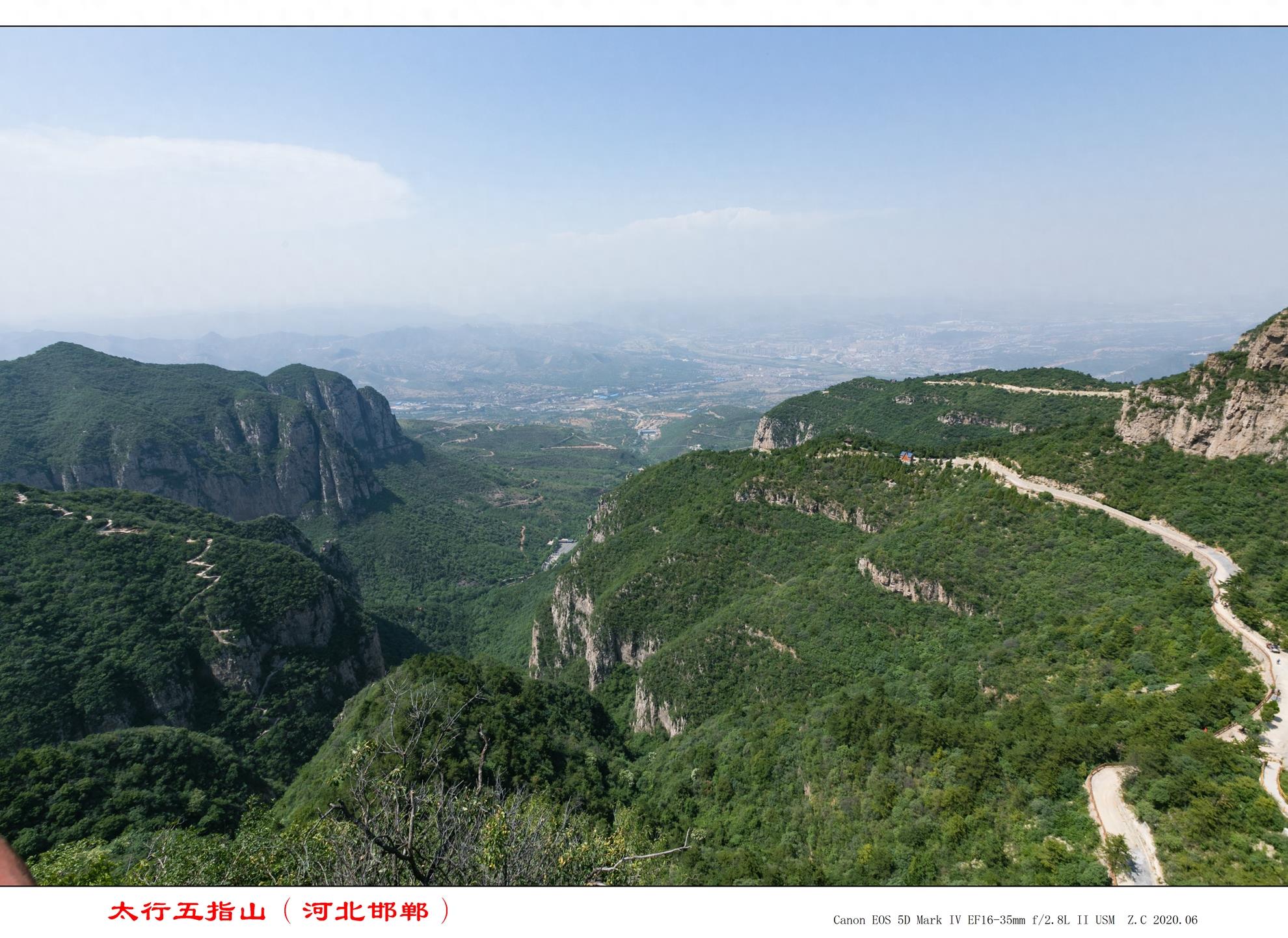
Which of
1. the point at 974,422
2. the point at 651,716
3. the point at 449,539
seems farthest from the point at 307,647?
the point at 974,422

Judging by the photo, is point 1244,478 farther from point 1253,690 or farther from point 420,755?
point 420,755

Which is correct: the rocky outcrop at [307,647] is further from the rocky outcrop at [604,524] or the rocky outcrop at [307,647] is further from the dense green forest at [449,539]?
the rocky outcrop at [604,524]

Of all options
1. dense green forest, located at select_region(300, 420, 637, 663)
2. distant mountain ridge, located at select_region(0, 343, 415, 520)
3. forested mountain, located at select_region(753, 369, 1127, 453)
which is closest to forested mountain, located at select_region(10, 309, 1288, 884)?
forested mountain, located at select_region(753, 369, 1127, 453)

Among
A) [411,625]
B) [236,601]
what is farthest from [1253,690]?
[411,625]

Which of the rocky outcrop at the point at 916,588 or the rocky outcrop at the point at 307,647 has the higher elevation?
the rocky outcrop at the point at 916,588

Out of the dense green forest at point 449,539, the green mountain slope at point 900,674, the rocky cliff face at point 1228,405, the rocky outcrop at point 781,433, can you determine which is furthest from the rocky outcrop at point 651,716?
the rocky outcrop at point 781,433
